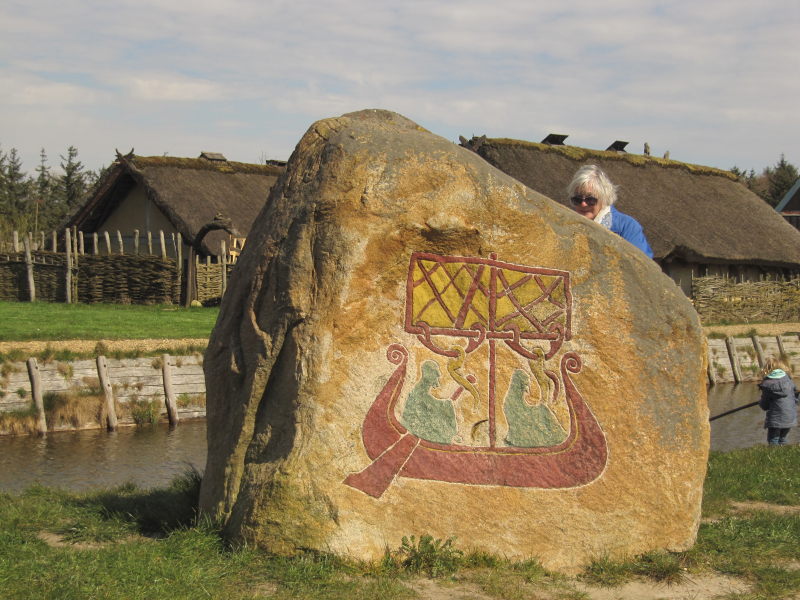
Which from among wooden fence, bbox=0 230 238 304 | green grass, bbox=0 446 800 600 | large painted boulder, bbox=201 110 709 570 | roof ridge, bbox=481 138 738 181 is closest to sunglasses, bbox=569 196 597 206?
large painted boulder, bbox=201 110 709 570

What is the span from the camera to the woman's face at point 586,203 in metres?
5.92

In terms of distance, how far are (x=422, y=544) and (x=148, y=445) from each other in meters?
8.10

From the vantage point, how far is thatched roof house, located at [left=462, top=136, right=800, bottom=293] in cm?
2627

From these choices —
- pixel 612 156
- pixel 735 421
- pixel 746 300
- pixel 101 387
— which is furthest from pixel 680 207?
pixel 101 387

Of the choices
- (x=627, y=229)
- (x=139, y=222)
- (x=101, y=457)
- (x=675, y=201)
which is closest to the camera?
(x=627, y=229)

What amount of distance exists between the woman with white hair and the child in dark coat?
4.92 metres

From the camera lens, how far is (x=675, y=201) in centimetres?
2922

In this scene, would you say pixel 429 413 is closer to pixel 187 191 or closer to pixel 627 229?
pixel 627 229

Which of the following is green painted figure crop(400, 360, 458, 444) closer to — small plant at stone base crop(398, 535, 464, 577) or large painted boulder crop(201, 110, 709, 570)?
large painted boulder crop(201, 110, 709, 570)

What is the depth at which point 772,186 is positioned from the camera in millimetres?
49625

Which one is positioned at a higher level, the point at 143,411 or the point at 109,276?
the point at 109,276

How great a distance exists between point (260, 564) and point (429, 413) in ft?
3.79

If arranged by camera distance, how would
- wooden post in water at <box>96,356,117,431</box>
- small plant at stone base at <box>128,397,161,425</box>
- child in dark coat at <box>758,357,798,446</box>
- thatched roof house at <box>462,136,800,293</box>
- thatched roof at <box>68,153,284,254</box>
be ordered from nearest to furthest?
child in dark coat at <box>758,357,798,446</box> < wooden post in water at <box>96,356,117,431</box> < small plant at stone base at <box>128,397,161,425</box> < thatched roof at <box>68,153,284,254</box> < thatched roof house at <box>462,136,800,293</box>

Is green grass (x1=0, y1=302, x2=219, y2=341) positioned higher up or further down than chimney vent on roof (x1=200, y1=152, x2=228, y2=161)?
further down
